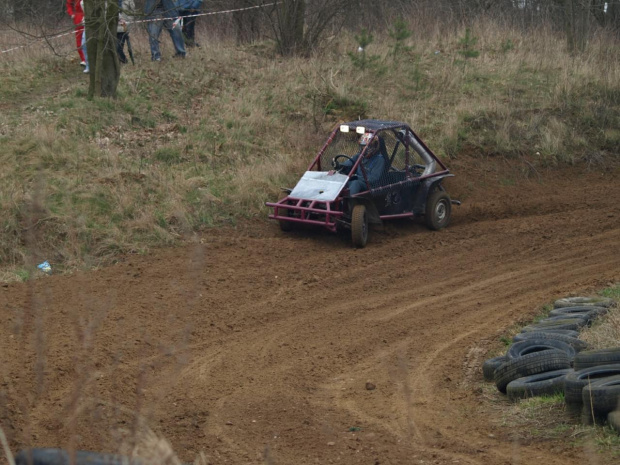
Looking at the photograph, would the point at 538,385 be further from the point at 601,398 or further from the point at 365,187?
the point at 365,187

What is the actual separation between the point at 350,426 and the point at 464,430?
81 cm

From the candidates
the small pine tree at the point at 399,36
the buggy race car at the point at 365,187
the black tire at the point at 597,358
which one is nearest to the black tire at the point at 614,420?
the black tire at the point at 597,358

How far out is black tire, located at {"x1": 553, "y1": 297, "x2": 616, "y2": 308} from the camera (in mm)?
8062

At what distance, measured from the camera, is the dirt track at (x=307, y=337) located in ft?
17.7

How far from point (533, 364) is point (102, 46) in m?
9.83

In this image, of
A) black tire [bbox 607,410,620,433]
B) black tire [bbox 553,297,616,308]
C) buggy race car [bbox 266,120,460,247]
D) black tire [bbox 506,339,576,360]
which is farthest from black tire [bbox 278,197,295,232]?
black tire [bbox 607,410,620,433]

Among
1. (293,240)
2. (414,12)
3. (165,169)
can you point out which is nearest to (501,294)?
(293,240)

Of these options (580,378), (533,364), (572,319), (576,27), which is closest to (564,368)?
(533,364)

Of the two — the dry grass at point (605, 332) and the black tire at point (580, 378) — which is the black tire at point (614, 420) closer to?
the black tire at point (580, 378)

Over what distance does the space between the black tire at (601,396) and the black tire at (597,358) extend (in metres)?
0.40

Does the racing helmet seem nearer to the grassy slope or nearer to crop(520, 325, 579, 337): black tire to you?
the grassy slope

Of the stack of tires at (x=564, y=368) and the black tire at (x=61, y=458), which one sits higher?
the black tire at (x=61, y=458)

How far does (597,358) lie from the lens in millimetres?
5746

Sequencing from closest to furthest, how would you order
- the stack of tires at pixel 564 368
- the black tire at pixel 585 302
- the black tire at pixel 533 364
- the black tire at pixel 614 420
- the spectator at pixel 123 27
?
1. the black tire at pixel 614 420
2. the stack of tires at pixel 564 368
3. the black tire at pixel 533 364
4. the black tire at pixel 585 302
5. the spectator at pixel 123 27
